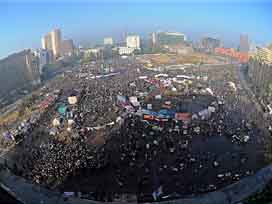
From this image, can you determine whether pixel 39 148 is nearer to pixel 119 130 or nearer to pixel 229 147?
pixel 119 130

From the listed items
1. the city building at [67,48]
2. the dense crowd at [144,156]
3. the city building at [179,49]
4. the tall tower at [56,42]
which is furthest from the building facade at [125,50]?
the dense crowd at [144,156]

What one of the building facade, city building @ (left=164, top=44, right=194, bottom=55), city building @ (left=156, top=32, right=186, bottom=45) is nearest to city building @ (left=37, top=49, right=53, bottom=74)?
the building facade

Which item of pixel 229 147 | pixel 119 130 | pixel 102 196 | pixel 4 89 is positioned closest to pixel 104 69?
pixel 4 89

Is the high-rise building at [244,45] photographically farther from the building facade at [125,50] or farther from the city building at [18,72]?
the city building at [18,72]

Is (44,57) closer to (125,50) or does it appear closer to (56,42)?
(56,42)

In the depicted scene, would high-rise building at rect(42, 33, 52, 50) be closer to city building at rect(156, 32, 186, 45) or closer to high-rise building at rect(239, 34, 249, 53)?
city building at rect(156, 32, 186, 45)
